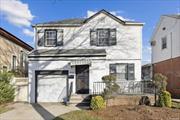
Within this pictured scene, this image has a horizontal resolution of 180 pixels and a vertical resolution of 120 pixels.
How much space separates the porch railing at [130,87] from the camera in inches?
750

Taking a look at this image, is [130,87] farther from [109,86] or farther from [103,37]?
[103,37]

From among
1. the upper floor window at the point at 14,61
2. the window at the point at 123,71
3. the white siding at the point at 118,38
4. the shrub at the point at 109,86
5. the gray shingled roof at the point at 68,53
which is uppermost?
the white siding at the point at 118,38

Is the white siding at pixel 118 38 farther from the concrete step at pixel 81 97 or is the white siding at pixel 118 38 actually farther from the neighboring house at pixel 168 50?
the neighboring house at pixel 168 50

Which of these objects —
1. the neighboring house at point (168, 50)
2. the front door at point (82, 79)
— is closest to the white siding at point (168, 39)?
the neighboring house at point (168, 50)

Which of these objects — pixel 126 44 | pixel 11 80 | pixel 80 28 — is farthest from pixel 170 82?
pixel 11 80

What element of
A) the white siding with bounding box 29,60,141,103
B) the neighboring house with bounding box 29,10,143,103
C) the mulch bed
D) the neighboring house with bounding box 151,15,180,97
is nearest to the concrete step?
the neighboring house with bounding box 29,10,143,103

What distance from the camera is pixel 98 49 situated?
20953 millimetres

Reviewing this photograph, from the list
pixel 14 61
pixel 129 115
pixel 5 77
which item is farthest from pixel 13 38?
pixel 129 115

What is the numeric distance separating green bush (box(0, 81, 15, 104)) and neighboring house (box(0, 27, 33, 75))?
315 centimetres

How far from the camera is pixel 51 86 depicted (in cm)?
2019

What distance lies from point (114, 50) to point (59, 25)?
5.08 metres

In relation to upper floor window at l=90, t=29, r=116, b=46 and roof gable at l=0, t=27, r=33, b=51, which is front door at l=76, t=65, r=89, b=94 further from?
roof gable at l=0, t=27, r=33, b=51

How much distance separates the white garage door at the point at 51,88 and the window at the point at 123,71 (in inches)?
156

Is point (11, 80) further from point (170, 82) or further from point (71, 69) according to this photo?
point (170, 82)
